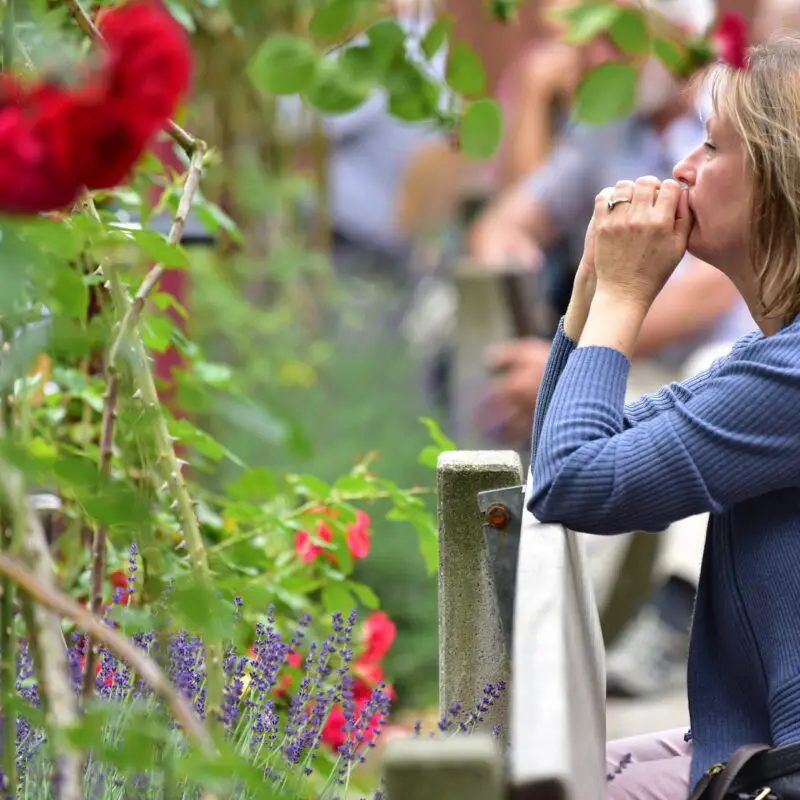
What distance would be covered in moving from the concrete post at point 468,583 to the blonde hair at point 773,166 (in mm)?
383

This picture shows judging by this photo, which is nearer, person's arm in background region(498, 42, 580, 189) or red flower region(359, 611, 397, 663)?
red flower region(359, 611, 397, 663)

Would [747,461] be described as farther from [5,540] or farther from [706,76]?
[5,540]

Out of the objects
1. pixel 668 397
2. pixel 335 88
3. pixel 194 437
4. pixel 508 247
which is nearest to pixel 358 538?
pixel 194 437

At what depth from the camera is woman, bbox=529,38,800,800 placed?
1.39 meters

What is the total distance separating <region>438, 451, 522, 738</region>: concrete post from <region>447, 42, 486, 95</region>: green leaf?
0.49 metres

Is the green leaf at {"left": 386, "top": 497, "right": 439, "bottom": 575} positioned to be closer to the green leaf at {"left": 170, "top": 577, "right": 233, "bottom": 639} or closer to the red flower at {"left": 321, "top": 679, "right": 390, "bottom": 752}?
the red flower at {"left": 321, "top": 679, "right": 390, "bottom": 752}

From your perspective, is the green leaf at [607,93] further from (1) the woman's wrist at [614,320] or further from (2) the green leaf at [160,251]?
(2) the green leaf at [160,251]

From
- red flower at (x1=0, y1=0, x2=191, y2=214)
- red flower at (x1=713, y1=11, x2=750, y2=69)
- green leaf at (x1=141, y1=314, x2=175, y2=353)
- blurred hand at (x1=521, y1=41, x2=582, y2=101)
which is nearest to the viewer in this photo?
red flower at (x1=0, y1=0, x2=191, y2=214)

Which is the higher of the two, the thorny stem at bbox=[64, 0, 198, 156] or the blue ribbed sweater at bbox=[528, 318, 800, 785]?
the thorny stem at bbox=[64, 0, 198, 156]

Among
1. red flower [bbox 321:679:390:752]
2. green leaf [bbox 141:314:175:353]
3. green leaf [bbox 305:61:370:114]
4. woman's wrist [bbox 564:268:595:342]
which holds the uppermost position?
green leaf [bbox 305:61:370:114]

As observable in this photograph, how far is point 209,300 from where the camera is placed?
19.1 ft

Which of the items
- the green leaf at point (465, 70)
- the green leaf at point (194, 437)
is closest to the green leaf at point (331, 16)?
the green leaf at point (465, 70)

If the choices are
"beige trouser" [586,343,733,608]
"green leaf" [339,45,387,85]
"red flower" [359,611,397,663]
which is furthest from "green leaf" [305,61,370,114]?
"beige trouser" [586,343,733,608]

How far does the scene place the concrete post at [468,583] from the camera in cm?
167
